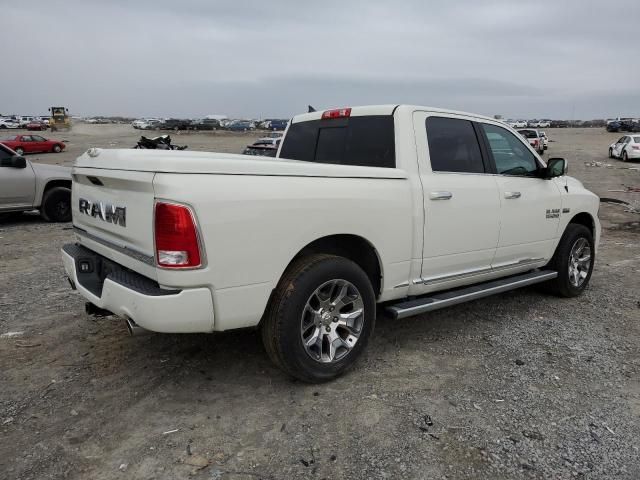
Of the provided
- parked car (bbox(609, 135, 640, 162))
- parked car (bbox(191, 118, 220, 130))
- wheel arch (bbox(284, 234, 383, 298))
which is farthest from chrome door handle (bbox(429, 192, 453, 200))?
parked car (bbox(191, 118, 220, 130))

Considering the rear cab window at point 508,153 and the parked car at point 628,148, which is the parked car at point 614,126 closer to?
the parked car at point 628,148

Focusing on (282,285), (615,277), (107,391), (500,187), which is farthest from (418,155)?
(615,277)

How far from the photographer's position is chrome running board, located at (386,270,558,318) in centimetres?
374

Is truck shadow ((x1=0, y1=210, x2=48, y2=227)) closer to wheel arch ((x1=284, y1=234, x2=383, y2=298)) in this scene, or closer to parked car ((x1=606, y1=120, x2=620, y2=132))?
wheel arch ((x1=284, y1=234, x2=383, y2=298))

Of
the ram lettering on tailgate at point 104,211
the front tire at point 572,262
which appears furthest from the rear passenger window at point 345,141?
the front tire at point 572,262

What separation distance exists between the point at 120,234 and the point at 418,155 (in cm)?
215

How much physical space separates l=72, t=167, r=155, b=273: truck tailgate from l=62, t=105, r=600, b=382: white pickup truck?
0.04 ft

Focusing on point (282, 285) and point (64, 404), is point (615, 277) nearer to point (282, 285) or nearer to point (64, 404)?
point (282, 285)

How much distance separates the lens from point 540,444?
285 centimetres

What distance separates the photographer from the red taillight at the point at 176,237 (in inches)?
106

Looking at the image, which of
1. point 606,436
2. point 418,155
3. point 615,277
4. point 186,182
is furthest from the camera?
point 615,277

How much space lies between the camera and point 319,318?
3.37 meters

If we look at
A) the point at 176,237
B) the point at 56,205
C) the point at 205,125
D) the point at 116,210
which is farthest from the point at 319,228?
the point at 205,125

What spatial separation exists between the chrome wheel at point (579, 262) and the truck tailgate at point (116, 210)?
4336mm
